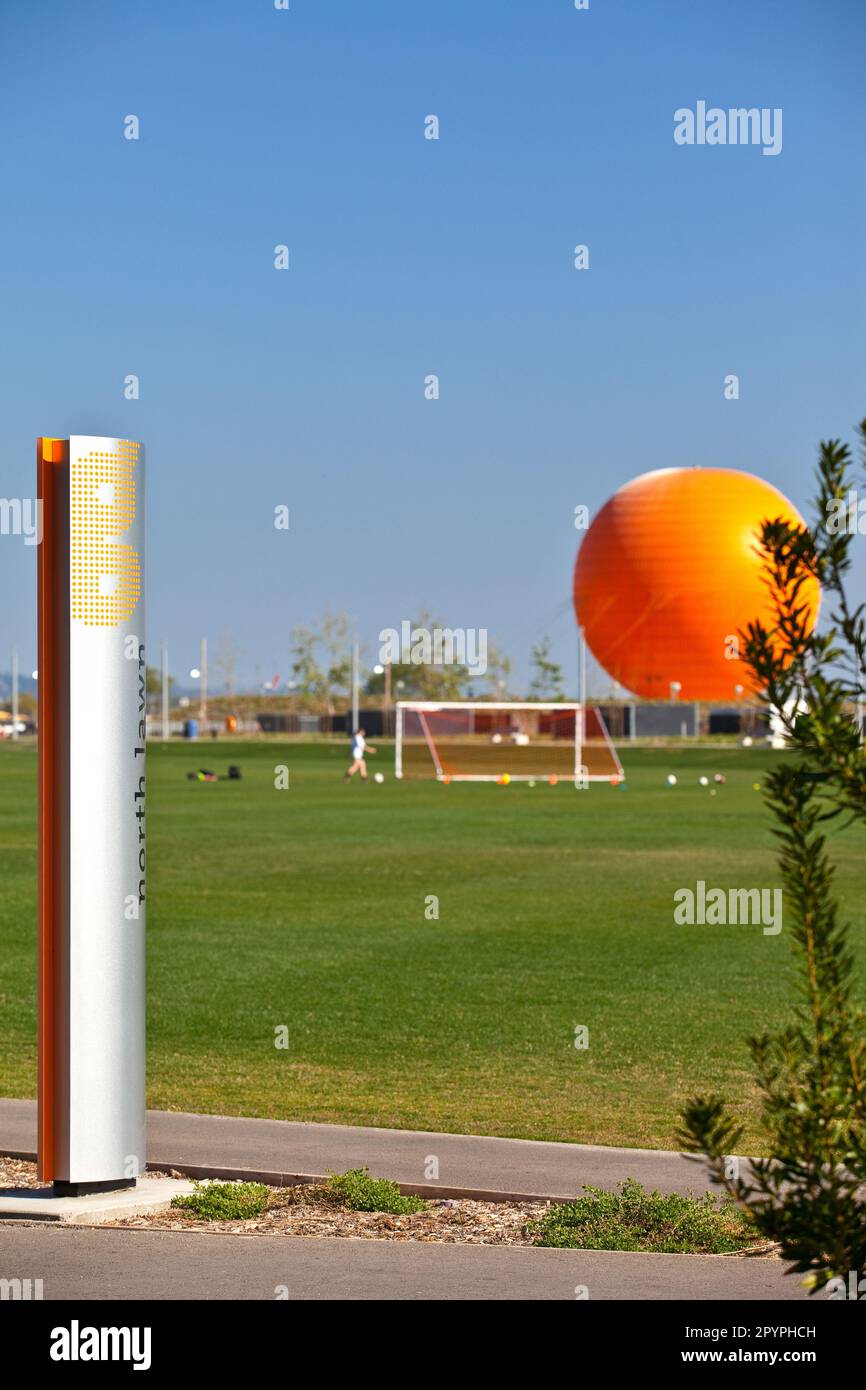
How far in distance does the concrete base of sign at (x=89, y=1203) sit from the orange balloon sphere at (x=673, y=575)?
4345 inches

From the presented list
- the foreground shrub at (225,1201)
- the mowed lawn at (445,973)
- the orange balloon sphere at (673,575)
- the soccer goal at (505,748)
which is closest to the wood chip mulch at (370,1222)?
the foreground shrub at (225,1201)

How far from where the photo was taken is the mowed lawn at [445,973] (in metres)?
10.9

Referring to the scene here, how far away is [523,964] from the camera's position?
16469 mm

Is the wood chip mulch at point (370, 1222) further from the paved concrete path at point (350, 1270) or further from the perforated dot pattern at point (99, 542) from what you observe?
the perforated dot pattern at point (99, 542)

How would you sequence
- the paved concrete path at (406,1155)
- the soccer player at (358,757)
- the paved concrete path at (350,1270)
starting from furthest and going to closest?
the soccer player at (358,757) < the paved concrete path at (406,1155) < the paved concrete path at (350,1270)

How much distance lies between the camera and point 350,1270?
22.1ft

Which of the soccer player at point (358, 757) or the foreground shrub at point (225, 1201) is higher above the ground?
the soccer player at point (358, 757)

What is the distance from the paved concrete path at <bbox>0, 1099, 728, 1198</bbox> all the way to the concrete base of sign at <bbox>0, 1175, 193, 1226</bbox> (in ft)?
1.54

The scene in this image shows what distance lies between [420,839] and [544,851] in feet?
9.92

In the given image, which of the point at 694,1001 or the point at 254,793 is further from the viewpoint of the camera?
the point at 254,793

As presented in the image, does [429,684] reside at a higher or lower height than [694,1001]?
higher

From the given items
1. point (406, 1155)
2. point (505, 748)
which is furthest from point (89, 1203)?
point (505, 748)
